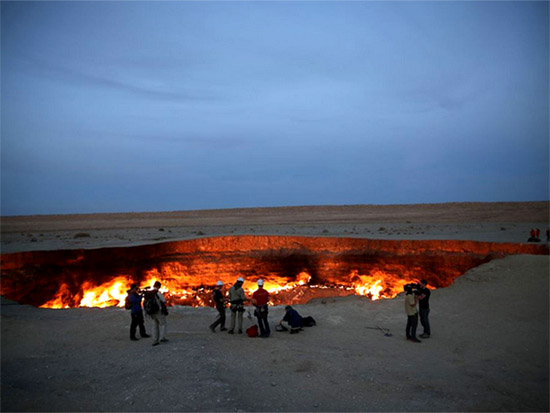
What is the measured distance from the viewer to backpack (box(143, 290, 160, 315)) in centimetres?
832

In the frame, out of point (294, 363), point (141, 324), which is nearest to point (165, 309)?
point (141, 324)

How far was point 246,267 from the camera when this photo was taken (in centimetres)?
2322

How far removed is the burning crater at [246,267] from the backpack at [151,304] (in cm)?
1136

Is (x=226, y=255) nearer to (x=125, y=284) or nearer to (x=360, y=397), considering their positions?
(x=125, y=284)

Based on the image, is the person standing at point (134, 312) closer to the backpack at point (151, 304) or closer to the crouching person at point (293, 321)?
the backpack at point (151, 304)

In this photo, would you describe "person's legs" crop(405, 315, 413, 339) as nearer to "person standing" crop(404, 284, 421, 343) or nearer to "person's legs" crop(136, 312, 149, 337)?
"person standing" crop(404, 284, 421, 343)

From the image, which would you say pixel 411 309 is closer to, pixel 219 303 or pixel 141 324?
pixel 219 303

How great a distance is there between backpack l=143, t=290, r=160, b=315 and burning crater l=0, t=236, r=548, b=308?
37.3ft

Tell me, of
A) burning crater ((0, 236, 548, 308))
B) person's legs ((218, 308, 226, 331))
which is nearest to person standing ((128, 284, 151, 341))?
person's legs ((218, 308, 226, 331))

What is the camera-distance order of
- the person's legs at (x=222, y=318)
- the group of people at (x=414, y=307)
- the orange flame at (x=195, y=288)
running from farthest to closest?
1. the orange flame at (x=195, y=288)
2. the person's legs at (x=222, y=318)
3. the group of people at (x=414, y=307)

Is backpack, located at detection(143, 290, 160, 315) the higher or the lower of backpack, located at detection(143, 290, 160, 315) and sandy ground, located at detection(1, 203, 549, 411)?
the higher

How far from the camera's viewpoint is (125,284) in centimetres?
2105

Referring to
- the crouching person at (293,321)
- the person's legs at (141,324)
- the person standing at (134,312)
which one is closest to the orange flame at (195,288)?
the crouching person at (293,321)

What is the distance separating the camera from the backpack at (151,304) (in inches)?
328
